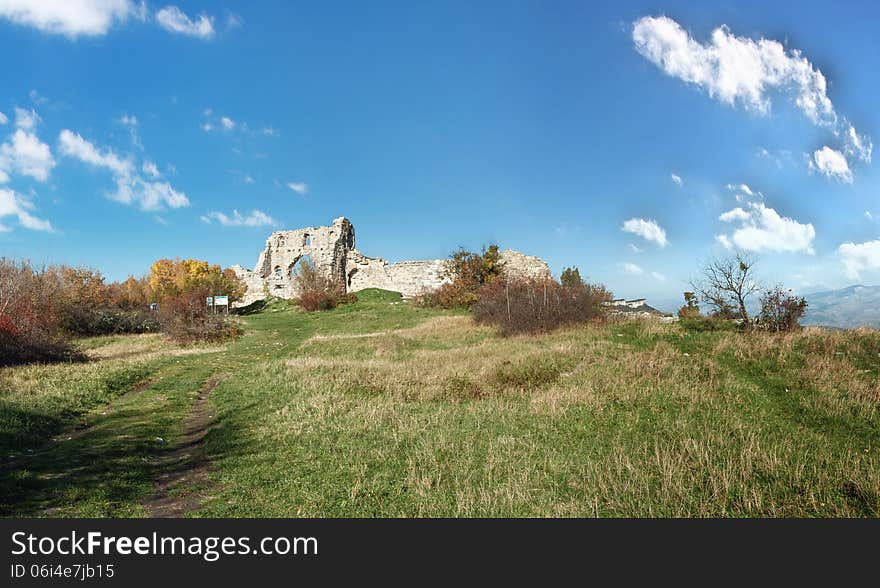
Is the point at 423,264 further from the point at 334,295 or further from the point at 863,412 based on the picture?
the point at 863,412

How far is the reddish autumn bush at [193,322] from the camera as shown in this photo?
78.2 ft

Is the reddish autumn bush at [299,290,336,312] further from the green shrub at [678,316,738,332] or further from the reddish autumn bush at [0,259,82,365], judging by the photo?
the green shrub at [678,316,738,332]

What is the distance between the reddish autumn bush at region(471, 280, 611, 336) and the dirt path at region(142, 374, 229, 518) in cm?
1402

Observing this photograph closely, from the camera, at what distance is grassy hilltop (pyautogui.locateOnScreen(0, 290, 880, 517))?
17.1ft

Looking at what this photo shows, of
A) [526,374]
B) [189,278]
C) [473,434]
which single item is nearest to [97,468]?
[473,434]

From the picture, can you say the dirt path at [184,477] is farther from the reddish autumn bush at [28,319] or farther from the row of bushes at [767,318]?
the row of bushes at [767,318]

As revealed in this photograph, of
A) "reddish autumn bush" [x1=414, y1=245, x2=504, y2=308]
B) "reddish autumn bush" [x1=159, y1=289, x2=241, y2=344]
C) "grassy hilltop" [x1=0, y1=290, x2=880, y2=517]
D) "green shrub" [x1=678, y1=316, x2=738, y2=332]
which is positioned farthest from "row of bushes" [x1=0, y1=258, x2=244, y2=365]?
"green shrub" [x1=678, y1=316, x2=738, y2=332]

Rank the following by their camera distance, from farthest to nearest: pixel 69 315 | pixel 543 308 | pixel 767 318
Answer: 1. pixel 69 315
2. pixel 543 308
3. pixel 767 318

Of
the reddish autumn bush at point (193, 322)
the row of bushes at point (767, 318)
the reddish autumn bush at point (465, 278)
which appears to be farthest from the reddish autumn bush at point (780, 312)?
the reddish autumn bush at point (193, 322)

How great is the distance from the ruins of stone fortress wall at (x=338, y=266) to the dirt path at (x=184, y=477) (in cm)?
3112

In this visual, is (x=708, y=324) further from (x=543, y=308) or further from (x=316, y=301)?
(x=316, y=301)

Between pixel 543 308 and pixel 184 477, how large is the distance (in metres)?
16.7

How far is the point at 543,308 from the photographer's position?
20500mm

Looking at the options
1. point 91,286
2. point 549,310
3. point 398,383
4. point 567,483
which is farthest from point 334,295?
point 567,483
